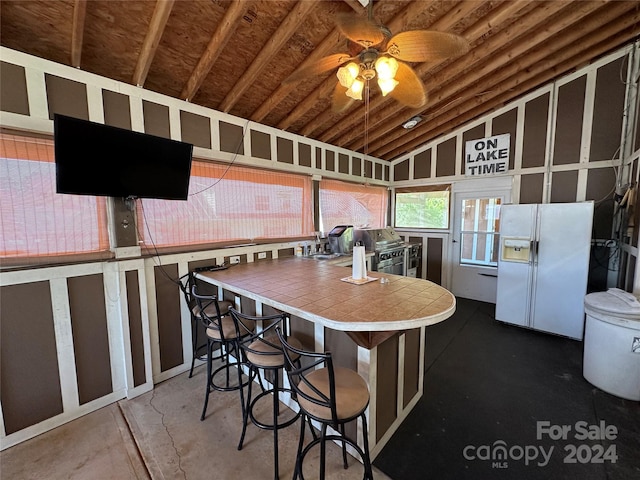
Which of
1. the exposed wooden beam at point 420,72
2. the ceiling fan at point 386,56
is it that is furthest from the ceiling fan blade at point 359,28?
the exposed wooden beam at point 420,72

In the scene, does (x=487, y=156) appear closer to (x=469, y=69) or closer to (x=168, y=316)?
(x=469, y=69)

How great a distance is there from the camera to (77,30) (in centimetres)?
169

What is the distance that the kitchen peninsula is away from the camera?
4.63ft

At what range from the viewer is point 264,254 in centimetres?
331

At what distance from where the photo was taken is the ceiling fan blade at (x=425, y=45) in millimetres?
1466

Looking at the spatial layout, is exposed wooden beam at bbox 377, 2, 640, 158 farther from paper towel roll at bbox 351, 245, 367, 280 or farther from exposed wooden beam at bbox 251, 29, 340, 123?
paper towel roll at bbox 351, 245, 367, 280

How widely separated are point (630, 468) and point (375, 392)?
161 centimetres

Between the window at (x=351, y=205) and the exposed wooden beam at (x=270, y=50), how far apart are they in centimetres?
174

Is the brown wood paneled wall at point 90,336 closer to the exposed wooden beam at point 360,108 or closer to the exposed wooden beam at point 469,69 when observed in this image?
the exposed wooden beam at point 360,108

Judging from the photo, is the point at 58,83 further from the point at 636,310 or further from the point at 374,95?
the point at 636,310

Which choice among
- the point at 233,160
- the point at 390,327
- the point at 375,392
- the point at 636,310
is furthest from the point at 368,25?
the point at 636,310

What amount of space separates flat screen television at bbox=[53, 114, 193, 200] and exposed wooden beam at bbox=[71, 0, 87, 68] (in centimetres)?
52

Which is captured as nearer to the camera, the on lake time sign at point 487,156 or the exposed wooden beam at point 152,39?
the exposed wooden beam at point 152,39

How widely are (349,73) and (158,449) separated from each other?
282cm
